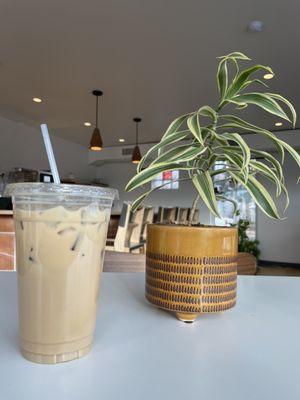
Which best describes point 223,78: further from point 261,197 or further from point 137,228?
point 137,228

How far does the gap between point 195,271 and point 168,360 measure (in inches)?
6.8

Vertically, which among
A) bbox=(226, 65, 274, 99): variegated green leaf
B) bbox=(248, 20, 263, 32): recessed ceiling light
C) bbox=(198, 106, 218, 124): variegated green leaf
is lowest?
bbox=(198, 106, 218, 124): variegated green leaf

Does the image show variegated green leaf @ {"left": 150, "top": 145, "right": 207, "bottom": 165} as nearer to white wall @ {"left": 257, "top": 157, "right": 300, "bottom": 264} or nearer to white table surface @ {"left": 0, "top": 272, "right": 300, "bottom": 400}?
white table surface @ {"left": 0, "top": 272, "right": 300, "bottom": 400}

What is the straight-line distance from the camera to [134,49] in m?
3.26

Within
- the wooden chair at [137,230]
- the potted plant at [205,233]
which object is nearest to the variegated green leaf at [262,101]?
the potted plant at [205,233]

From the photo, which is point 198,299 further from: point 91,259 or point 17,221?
point 17,221

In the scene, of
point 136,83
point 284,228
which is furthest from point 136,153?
point 284,228

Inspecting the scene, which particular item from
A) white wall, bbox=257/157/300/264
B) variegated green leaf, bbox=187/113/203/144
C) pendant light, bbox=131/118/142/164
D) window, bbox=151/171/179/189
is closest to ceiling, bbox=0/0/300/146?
pendant light, bbox=131/118/142/164

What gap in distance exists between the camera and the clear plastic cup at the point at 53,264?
387mm

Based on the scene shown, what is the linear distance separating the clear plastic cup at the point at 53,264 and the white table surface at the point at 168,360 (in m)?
0.04

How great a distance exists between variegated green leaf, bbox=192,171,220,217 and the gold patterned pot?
0.05m

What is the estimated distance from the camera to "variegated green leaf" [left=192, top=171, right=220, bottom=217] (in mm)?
535

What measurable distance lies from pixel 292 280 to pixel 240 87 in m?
0.73

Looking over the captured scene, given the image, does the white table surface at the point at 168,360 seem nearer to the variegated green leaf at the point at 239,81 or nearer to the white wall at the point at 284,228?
the variegated green leaf at the point at 239,81
